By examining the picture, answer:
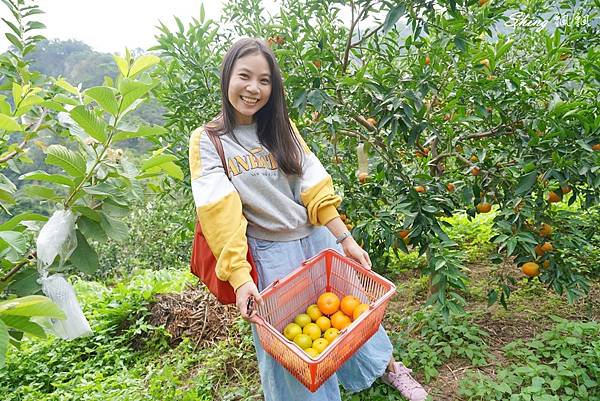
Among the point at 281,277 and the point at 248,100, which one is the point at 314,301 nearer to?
the point at 281,277

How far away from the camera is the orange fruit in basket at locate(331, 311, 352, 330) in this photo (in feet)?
4.78

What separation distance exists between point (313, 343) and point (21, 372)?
2087 mm

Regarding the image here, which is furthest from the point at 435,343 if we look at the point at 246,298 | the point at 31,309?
the point at 31,309

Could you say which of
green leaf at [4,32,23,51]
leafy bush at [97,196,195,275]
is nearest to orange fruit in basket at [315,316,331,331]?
green leaf at [4,32,23,51]

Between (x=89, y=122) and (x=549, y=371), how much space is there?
1.82 meters

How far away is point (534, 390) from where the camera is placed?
1.70 metres

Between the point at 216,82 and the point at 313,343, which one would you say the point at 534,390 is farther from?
the point at 216,82

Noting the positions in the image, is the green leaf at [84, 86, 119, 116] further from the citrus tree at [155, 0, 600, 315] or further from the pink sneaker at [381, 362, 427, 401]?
the pink sneaker at [381, 362, 427, 401]

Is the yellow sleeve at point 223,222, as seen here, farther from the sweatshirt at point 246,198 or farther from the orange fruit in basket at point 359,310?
the orange fruit in basket at point 359,310

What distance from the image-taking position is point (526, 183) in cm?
172

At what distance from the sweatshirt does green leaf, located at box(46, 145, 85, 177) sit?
1.36 feet

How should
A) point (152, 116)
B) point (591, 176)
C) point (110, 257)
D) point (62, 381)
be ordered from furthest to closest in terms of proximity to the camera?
point (152, 116), point (110, 257), point (62, 381), point (591, 176)

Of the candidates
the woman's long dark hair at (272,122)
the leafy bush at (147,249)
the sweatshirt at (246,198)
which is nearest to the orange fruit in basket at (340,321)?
the sweatshirt at (246,198)

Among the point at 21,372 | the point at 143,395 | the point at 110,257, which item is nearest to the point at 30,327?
the point at 143,395
